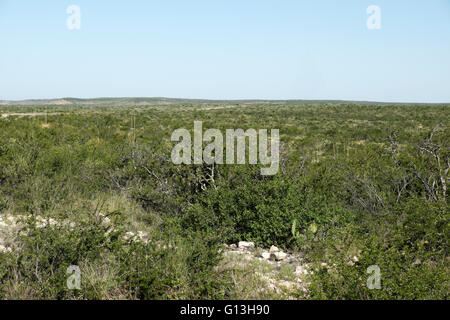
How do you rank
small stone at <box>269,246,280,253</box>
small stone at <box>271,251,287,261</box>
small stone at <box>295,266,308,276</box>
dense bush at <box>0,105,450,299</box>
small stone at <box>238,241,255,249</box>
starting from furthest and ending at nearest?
small stone at <box>238,241,255,249</box> < small stone at <box>269,246,280,253</box> < small stone at <box>271,251,287,261</box> < small stone at <box>295,266,308,276</box> < dense bush at <box>0,105,450,299</box>

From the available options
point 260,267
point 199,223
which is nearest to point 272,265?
point 260,267

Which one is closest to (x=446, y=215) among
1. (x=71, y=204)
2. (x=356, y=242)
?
(x=356, y=242)

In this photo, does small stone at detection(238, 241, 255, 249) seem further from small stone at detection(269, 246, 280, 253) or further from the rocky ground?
small stone at detection(269, 246, 280, 253)

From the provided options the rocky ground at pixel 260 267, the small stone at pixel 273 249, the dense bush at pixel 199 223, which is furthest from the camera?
the small stone at pixel 273 249

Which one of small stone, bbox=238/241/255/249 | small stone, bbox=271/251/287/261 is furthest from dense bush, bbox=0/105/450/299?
small stone, bbox=271/251/287/261

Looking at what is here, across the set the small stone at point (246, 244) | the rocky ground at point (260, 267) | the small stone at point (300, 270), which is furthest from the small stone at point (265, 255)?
the small stone at point (300, 270)

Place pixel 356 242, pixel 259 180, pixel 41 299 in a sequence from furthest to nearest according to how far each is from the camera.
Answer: pixel 259 180 < pixel 356 242 < pixel 41 299

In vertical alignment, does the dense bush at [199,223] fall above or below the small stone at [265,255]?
above

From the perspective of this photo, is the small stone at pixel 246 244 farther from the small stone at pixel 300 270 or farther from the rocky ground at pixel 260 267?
the small stone at pixel 300 270

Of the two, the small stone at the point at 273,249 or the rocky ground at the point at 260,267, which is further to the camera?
the small stone at the point at 273,249

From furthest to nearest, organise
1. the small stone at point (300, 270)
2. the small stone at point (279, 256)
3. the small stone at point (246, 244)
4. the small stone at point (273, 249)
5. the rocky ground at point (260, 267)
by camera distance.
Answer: the small stone at point (246, 244), the small stone at point (273, 249), the small stone at point (279, 256), the small stone at point (300, 270), the rocky ground at point (260, 267)
